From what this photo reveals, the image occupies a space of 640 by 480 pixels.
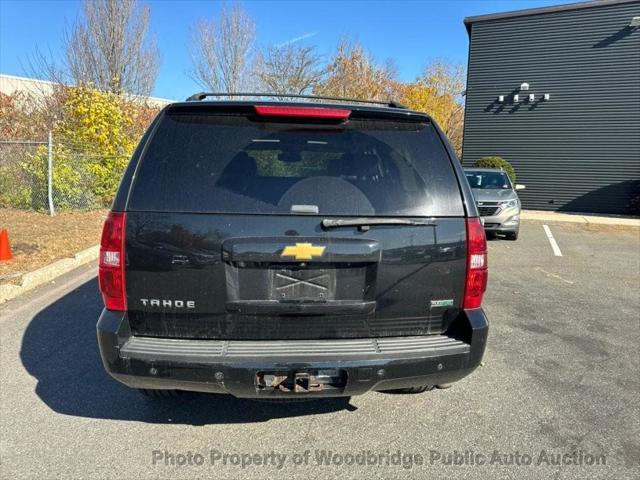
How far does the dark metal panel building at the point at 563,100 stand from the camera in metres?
15.8

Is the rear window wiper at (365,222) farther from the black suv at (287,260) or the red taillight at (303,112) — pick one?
the red taillight at (303,112)

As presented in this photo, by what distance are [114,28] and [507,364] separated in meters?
17.8

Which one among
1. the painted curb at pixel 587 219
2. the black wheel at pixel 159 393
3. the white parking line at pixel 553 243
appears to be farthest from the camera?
the painted curb at pixel 587 219

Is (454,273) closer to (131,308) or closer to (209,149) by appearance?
(209,149)

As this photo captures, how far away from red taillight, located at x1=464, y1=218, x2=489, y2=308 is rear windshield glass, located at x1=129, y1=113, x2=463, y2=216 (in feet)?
0.41

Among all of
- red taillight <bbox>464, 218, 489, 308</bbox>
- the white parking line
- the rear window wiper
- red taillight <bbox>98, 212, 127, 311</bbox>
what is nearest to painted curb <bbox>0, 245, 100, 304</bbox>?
red taillight <bbox>98, 212, 127, 311</bbox>

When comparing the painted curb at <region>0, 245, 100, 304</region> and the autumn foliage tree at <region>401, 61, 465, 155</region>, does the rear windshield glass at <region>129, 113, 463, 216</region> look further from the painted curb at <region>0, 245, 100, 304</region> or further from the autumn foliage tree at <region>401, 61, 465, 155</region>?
the autumn foliage tree at <region>401, 61, 465, 155</region>

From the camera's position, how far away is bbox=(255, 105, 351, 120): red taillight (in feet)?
7.63

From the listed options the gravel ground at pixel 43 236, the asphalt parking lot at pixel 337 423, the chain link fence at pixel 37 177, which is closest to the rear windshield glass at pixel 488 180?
the asphalt parking lot at pixel 337 423

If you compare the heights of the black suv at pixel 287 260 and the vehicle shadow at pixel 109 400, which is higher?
the black suv at pixel 287 260

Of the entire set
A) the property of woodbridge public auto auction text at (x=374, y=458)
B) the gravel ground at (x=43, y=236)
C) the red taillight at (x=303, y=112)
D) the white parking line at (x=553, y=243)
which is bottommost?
the property of woodbridge public auto auction text at (x=374, y=458)

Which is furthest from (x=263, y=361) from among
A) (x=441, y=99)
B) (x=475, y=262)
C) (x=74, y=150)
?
(x=441, y=99)

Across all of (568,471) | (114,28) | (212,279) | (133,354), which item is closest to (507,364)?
(568,471)

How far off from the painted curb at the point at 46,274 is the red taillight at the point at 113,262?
11.6 feet
